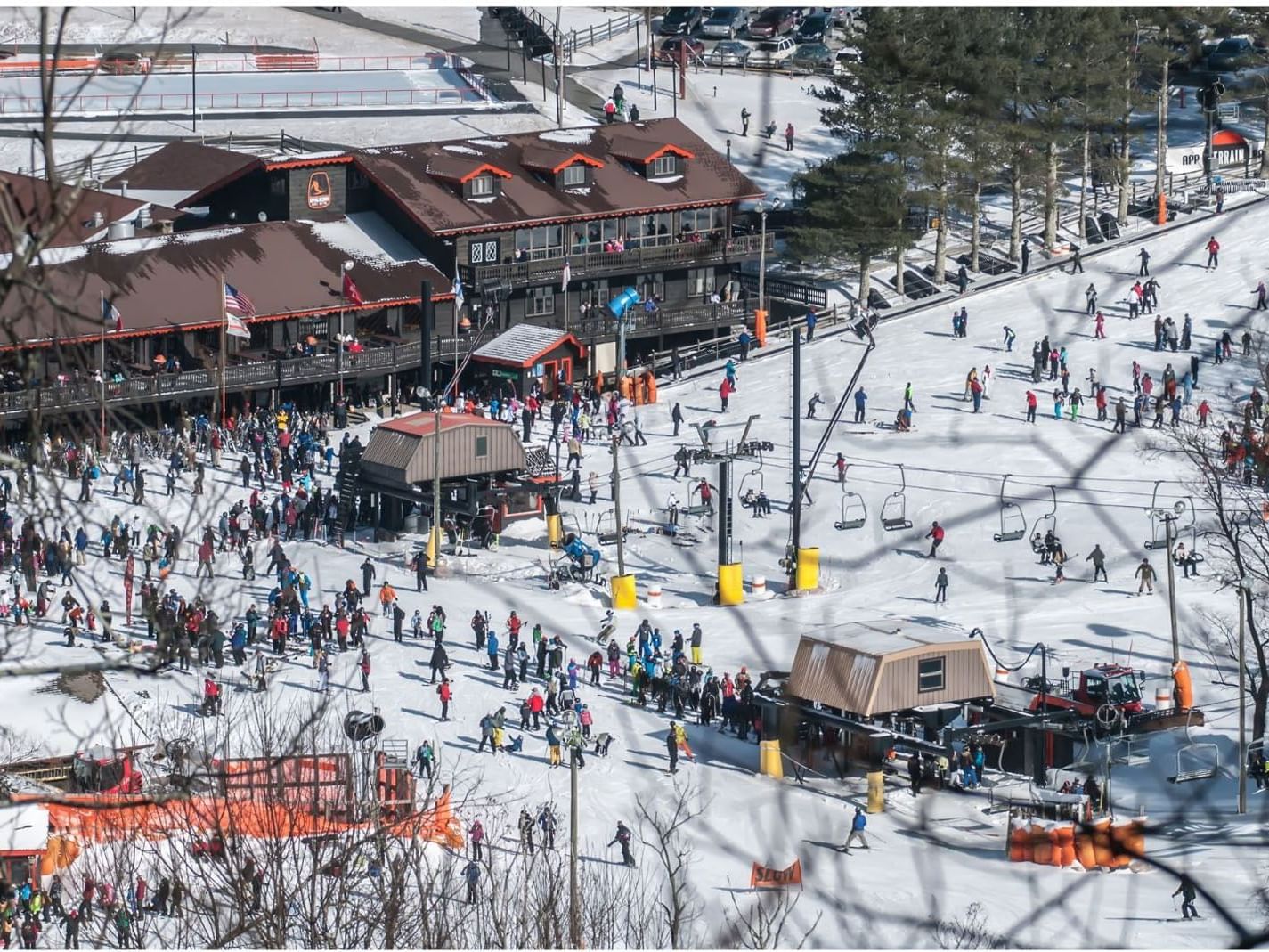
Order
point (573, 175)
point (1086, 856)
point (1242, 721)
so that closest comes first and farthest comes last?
point (1086, 856) < point (1242, 721) < point (573, 175)

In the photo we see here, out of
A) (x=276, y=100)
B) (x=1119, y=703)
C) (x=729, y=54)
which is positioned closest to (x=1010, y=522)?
(x=1119, y=703)

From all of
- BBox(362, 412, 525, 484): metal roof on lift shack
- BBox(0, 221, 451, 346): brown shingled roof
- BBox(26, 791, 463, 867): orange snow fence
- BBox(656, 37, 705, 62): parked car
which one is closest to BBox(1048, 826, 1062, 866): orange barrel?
BBox(26, 791, 463, 867): orange snow fence

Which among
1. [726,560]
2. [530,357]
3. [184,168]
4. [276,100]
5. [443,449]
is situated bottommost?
[726,560]

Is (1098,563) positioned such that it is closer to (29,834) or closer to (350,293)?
(350,293)

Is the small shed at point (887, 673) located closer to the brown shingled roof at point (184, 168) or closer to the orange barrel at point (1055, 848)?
the orange barrel at point (1055, 848)

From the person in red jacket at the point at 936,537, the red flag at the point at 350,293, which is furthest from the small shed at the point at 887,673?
the red flag at the point at 350,293

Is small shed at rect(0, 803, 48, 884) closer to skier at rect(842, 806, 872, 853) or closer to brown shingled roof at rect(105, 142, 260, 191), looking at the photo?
skier at rect(842, 806, 872, 853)

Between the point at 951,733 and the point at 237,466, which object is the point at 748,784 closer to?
the point at 951,733
